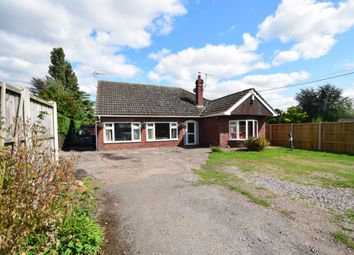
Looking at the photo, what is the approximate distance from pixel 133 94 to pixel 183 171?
39.7 ft

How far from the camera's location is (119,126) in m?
15.8

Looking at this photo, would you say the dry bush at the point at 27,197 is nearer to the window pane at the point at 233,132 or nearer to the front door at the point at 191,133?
the window pane at the point at 233,132

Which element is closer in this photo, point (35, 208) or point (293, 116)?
point (35, 208)

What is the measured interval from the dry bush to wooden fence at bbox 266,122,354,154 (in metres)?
16.1

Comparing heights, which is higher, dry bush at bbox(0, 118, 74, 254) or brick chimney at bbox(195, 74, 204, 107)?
brick chimney at bbox(195, 74, 204, 107)

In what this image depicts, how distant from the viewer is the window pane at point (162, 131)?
673 inches

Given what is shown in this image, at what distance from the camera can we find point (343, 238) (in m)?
3.30

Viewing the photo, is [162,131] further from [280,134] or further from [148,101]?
[280,134]

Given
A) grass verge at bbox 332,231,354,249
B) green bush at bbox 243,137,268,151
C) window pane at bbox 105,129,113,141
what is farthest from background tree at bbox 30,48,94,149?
grass verge at bbox 332,231,354,249

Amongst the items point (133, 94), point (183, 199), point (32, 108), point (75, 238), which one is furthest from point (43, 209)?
point (133, 94)

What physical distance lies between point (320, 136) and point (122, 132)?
15.0 m

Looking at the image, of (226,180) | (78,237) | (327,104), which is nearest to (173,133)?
(226,180)

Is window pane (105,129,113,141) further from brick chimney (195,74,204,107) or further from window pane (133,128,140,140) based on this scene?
brick chimney (195,74,204,107)

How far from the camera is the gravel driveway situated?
3.06 m
